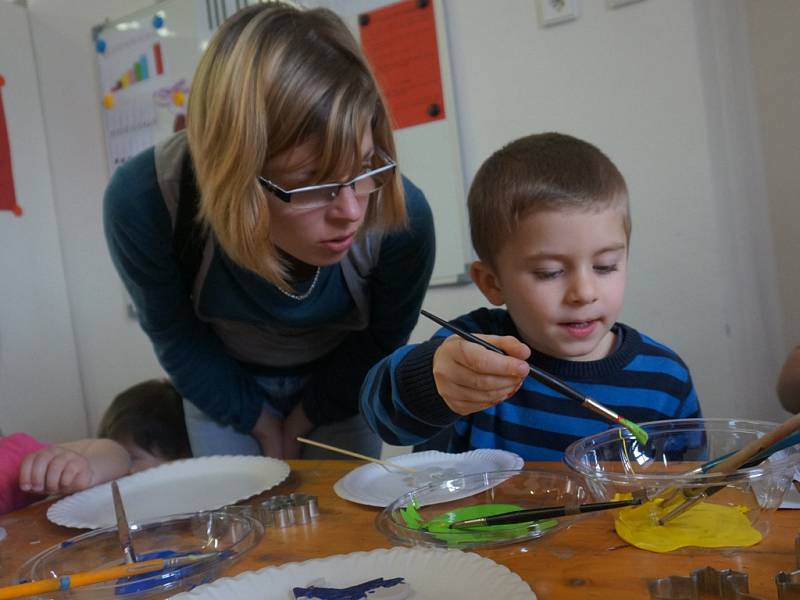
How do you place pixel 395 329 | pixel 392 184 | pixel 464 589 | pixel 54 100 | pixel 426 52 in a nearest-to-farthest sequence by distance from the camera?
1. pixel 464 589
2. pixel 392 184
3. pixel 395 329
4. pixel 426 52
5. pixel 54 100

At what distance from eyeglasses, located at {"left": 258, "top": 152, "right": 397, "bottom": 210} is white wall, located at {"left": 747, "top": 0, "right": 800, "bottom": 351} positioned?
116cm

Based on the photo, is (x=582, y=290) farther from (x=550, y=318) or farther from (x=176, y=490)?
(x=176, y=490)

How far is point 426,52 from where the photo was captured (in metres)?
2.13

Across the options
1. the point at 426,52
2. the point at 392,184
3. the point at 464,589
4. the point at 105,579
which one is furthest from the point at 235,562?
the point at 426,52

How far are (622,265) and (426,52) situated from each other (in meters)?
1.29

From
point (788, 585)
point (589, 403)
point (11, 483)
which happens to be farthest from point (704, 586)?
point (11, 483)

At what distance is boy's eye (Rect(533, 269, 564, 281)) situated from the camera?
3.40ft

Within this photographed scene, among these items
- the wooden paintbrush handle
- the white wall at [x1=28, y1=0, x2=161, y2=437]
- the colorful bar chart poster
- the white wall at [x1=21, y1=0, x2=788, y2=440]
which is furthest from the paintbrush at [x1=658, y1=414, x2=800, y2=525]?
the colorful bar chart poster

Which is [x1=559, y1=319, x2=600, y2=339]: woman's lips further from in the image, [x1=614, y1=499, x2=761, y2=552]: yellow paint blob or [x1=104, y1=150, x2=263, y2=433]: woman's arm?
[x1=104, y1=150, x2=263, y2=433]: woman's arm

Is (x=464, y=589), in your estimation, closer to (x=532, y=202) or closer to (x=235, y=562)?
(x=235, y=562)

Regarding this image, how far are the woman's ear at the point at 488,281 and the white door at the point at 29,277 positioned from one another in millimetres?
2367

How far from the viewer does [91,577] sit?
2.03 ft

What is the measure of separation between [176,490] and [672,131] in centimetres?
138

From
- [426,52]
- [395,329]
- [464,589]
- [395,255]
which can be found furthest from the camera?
[426,52]
